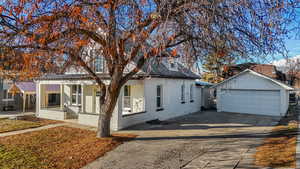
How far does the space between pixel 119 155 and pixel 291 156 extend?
5661 millimetres

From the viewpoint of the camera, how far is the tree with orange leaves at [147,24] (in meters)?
5.48

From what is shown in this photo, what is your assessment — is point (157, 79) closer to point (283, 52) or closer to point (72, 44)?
point (72, 44)

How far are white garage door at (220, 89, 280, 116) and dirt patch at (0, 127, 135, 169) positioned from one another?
493 inches

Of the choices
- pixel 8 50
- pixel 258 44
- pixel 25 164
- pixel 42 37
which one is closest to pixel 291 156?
pixel 258 44

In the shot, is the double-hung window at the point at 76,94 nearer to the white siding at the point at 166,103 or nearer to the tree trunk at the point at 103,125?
the white siding at the point at 166,103

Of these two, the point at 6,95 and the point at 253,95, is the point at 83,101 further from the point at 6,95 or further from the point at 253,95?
the point at 253,95

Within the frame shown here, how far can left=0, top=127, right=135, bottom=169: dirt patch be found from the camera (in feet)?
20.3

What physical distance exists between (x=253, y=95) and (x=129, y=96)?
36.4 ft

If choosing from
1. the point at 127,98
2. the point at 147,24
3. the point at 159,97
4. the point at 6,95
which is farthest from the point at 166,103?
the point at 6,95

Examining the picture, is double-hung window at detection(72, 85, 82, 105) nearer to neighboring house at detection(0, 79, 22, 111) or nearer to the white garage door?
neighboring house at detection(0, 79, 22, 111)

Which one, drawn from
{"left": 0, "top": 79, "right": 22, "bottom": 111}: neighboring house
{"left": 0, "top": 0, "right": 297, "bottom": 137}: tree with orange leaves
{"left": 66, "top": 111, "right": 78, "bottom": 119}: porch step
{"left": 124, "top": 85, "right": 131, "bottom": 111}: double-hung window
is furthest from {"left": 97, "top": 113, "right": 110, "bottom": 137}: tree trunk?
{"left": 0, "top": 79, "right": 22, "bottom": 111}: neighboring house

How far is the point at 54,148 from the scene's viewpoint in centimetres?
766

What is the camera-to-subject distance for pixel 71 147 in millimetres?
7785

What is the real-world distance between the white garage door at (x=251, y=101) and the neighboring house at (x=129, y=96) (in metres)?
4.19
